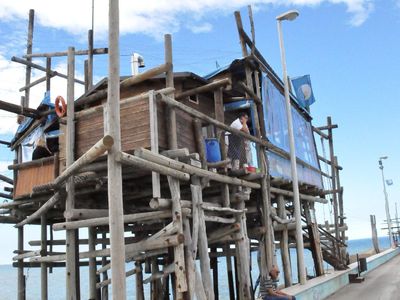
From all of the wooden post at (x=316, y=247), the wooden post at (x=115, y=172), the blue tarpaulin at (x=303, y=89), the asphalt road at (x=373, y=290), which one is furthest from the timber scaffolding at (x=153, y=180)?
the blue tarpaulin at (x=303, y=89)

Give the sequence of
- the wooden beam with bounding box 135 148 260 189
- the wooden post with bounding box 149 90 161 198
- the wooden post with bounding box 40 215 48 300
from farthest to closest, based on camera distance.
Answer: the wooden post with bounding box 40 215 48 300 < the wooden post with bounding box 149 90 161 198 < the wooden beam with bounding box 135 148 260 189

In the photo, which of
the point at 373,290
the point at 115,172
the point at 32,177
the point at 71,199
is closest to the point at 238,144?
the point at 71,199

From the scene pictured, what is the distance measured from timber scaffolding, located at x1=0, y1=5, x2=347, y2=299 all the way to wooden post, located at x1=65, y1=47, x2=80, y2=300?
2 cm

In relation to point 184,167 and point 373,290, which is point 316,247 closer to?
point 373,290

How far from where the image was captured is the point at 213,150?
446 inches

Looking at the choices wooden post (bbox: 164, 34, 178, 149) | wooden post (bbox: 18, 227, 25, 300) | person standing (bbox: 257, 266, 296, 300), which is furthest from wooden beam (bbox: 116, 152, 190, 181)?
wooden post (bbox: 18, 227, 25, 300)

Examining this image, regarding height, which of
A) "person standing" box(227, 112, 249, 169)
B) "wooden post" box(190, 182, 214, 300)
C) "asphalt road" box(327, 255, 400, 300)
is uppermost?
"person standing" box(227, 112, 249, 169)

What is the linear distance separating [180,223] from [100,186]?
2.56m

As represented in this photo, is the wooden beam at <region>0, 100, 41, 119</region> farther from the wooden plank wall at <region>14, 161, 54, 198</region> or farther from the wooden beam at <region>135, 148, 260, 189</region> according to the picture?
the wooden beam at <region>135, 148, 260, 189</region>

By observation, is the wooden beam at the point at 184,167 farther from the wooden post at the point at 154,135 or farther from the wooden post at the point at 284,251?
the wooden post at the point at 284,251

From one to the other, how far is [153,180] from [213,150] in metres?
2.64

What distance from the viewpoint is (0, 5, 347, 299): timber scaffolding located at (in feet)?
28.4

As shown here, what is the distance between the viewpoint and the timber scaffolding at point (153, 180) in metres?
8.66

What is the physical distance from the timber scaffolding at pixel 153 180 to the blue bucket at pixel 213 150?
0.29 m
